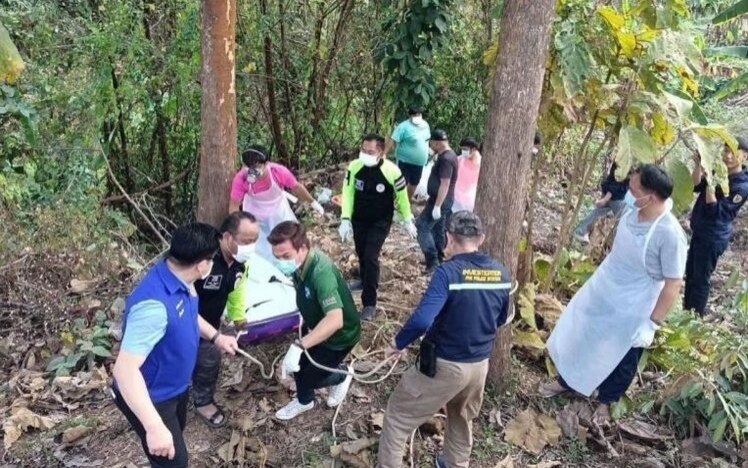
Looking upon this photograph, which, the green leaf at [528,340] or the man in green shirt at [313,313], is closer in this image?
the man in green shirt at [313,313]

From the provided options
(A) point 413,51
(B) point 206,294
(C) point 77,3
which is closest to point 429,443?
(B) point 206,294

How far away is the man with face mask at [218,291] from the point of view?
3734mm

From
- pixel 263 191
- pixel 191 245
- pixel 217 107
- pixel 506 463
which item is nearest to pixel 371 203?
pixel 263 191

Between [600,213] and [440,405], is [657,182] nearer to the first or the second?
[440,405]

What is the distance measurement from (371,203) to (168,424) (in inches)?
102

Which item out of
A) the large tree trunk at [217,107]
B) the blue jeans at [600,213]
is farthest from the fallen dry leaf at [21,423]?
the blue jeans at [600,213]

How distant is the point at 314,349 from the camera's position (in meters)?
3.87

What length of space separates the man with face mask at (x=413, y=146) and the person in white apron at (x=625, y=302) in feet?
11.8

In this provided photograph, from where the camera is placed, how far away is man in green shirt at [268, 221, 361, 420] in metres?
3.52

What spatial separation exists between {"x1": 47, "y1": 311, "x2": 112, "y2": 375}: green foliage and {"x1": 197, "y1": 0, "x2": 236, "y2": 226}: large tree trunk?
128 centimetres

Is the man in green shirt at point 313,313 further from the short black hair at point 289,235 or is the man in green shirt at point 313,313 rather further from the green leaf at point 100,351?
the green leaf at point 100,351

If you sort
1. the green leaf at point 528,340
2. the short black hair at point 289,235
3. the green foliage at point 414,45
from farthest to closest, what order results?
the green foliage at point 414,45 < the green leaf at point 528,340 < the short black hair at point 289,235

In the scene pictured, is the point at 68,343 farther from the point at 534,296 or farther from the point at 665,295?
the point at 665,295

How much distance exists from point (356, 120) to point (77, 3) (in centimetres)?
452
